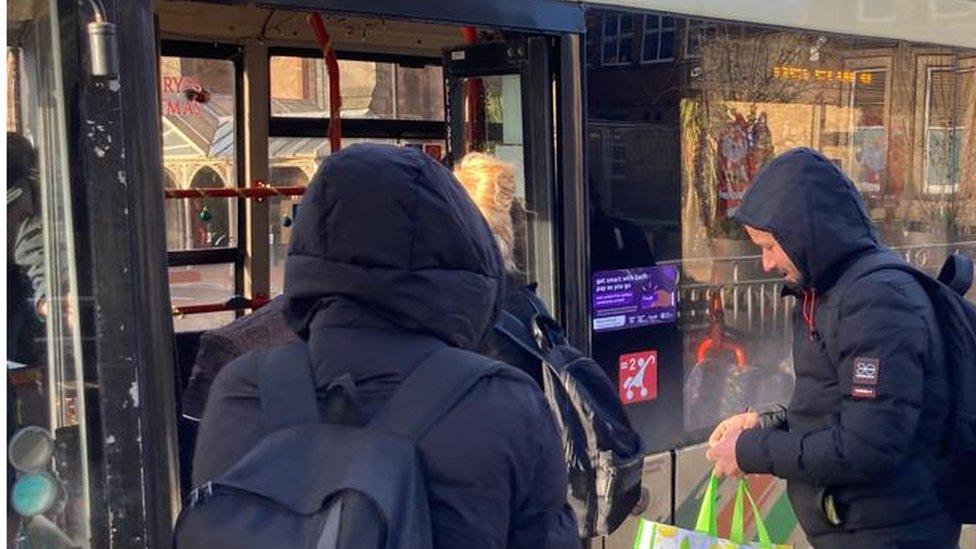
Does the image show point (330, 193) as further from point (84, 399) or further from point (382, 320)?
point (84, 399)

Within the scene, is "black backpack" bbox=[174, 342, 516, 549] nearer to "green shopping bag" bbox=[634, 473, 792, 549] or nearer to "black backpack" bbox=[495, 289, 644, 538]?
"black backpack" bbox=[495, 289, 644, 538]

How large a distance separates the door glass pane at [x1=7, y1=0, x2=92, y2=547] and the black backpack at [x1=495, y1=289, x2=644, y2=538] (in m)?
0.99

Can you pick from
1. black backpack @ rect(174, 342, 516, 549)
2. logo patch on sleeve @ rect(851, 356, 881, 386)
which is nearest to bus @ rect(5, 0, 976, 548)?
black backpack @ rect(174, 342, 516, 549)

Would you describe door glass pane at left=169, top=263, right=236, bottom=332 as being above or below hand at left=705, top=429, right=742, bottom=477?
above

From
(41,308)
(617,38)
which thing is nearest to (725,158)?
(617,38)

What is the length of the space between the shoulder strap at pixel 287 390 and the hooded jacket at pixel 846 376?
1384 mm

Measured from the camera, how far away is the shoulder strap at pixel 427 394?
1659 mm

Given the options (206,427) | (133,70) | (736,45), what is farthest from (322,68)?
(206,427)

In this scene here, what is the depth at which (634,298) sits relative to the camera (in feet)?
12.6

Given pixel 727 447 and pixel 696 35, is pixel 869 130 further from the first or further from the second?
pixel 727 447

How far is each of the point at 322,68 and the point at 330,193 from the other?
3.85m

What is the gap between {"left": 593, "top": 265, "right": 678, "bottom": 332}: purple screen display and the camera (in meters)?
3.70

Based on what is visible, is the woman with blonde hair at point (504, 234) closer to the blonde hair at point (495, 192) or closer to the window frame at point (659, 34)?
the blonde hair at point (495, 192)

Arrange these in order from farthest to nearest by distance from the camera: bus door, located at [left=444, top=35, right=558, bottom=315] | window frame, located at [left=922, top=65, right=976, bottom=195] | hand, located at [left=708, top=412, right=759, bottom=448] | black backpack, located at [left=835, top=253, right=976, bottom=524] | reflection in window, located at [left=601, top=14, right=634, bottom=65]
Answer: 1. window frame, located at [left=922, top=65, right=976, bottom=195]
2. reflection in window, located at [left=601, top=14, right=634, bottom=65]
3. bus door, located at [left=444, top=35, right=558, bottom=315]
4. hand, located at [left=708, top=412, right=759, bottom=448]
5. black backpack, located at [left=835, top=253, right=976, bottom=524]
